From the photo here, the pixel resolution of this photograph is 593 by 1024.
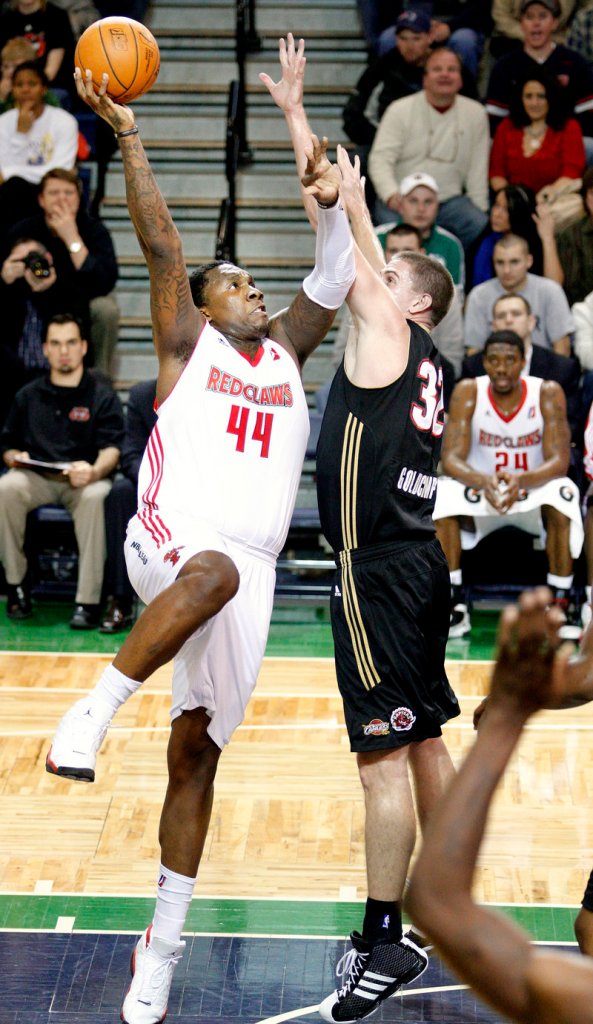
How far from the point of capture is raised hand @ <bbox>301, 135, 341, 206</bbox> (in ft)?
14.0

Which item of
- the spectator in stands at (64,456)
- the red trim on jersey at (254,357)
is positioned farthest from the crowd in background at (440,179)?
the red trim on jersey at (254,357)

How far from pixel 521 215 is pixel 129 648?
6.82 meters

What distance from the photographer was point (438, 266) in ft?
16.0

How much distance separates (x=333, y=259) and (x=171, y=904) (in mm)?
2045

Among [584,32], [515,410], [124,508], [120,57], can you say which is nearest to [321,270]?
[120,57]

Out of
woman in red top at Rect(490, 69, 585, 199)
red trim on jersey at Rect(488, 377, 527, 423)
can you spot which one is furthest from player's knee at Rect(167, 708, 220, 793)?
woman in red top at Rect(490, 69, 585, 199)

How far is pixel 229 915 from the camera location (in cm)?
501

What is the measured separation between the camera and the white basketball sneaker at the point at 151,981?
421 cm

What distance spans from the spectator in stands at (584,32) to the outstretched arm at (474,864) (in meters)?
11.3

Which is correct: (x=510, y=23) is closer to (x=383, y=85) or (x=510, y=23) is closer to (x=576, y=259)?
(x=383, y=85)

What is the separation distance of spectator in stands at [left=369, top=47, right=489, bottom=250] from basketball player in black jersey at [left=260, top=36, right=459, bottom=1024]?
6.34m

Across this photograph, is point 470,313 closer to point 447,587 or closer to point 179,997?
point 447,587

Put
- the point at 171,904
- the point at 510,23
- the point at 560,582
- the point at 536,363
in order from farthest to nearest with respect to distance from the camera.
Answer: the point at 510,23
the point at 536,363
the point at 560,582
the point at 171,904

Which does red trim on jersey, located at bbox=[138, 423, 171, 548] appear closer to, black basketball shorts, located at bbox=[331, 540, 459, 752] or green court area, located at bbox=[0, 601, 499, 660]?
black basketball shorts, located at bbox=[331, 540, 459, 752]
